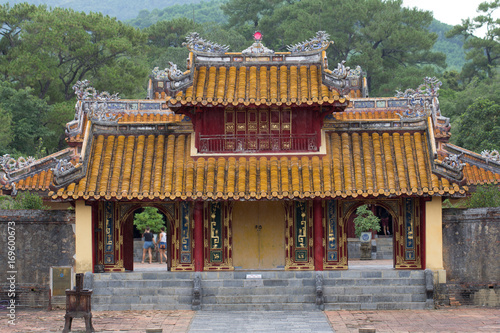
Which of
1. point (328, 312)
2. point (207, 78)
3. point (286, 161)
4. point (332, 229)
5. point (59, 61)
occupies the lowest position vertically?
point (328, 312)

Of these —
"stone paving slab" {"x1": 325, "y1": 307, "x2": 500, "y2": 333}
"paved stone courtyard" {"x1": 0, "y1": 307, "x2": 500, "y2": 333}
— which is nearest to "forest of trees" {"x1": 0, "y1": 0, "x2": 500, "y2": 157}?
"stone paving slab" {"x1": 325, "y1": 307, "x2": 500, "y2": 333}

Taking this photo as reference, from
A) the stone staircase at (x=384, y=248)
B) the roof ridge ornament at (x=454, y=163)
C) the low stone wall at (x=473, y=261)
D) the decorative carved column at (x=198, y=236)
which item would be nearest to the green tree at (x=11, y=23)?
the stone staircase at (x=384, y=248)

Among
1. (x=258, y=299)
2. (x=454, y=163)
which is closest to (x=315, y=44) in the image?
(x=454, y=163)

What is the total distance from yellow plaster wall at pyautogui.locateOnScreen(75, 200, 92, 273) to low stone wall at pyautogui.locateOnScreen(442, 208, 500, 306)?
10448 mm

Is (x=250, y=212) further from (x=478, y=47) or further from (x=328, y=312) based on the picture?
(x=478, y=47)

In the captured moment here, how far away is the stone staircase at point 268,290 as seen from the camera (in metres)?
20.9

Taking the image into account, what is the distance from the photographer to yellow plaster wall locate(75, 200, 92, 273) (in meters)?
21.5

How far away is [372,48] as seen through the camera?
59844 millimetres

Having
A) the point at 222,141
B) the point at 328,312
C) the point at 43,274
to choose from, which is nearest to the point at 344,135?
the point at 222,141

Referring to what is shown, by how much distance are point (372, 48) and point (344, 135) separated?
38539mm

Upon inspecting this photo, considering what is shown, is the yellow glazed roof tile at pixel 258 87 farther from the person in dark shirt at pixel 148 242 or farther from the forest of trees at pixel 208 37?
the forest of trees at pixel 208 37

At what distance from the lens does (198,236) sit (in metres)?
22.0

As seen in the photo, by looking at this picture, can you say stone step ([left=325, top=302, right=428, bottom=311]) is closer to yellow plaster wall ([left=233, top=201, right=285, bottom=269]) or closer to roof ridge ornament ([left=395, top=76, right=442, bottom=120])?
yellow plaster wall ([left=233, top=201, right=285, bottom=269])

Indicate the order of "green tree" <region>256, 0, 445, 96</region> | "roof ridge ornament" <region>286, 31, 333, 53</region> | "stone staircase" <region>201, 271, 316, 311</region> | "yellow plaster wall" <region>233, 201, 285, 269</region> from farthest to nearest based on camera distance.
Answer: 1. "green tree" <region>256, 0, 445, 96</region>
2. "roof ridge ornament" <region>286, 31, 333, 53</region>
3. "yellow plaster wall" <region>233, 201, 285, 269</region>
4. "stone staircase" <region>201, 271, 316, 311</region>
